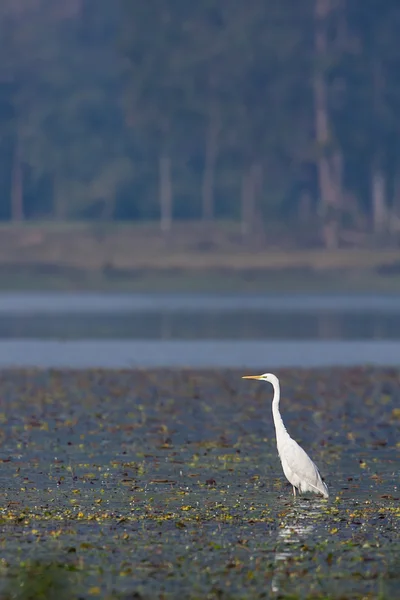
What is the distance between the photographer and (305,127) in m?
91.2

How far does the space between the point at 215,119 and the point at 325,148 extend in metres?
8.01

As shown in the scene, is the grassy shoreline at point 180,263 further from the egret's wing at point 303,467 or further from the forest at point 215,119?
the egret's wing at point 303,467

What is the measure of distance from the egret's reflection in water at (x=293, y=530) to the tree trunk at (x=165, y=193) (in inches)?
2827

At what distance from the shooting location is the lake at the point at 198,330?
128 ft

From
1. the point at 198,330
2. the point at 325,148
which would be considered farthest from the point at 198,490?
the point at 325,148

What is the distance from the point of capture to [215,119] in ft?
297

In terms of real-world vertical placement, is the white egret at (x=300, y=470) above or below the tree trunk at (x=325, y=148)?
below

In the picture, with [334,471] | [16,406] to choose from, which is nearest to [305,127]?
[16,406]

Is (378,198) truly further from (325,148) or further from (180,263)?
(180,263)

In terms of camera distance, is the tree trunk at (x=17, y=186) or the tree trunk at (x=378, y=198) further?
the tree trunk at (x=17, y=186)

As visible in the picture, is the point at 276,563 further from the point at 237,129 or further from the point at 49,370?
the point at 237,129

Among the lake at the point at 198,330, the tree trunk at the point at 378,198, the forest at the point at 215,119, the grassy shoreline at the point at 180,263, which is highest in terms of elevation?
the forest at the point at 215,119

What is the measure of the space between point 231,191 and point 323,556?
85.6 m

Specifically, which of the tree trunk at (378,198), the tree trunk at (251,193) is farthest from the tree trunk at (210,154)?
the tree trunk at (378,198)
